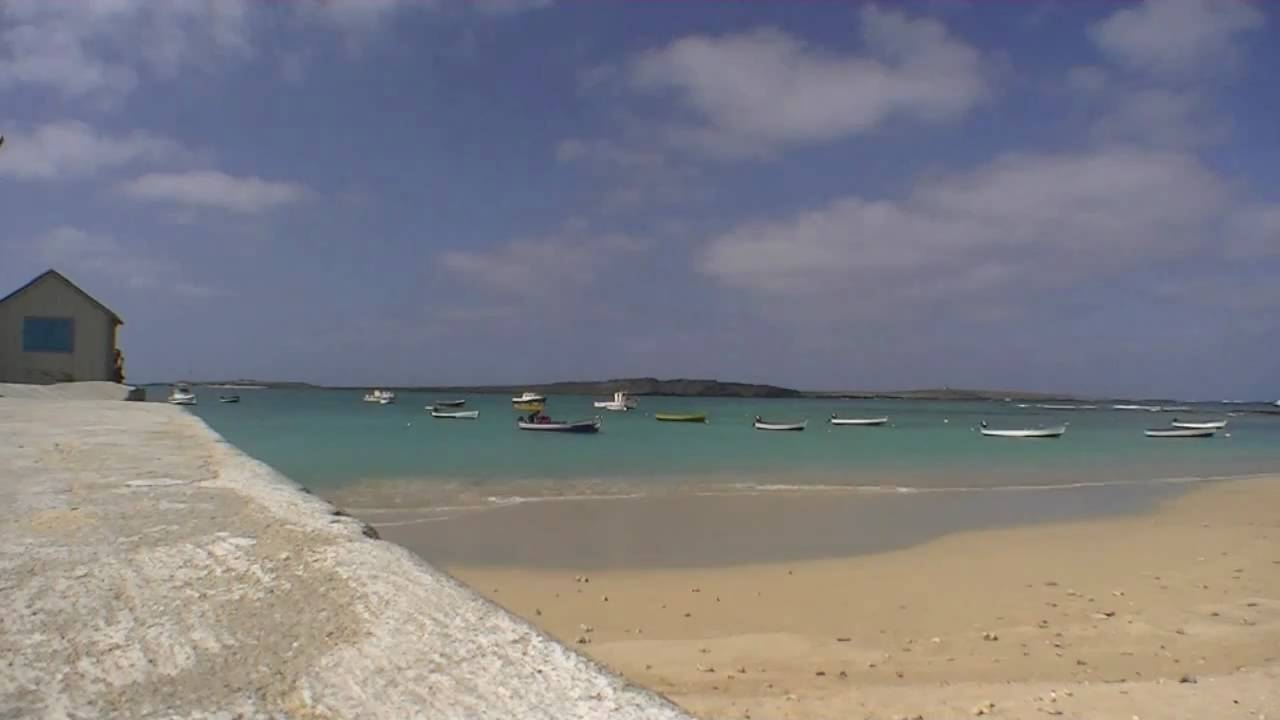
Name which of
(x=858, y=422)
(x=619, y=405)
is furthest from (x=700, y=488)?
(x=619, y=405)

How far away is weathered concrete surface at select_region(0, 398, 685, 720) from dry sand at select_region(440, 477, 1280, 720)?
213 cm

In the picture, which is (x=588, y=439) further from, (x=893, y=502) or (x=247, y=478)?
(x=247, y=478)

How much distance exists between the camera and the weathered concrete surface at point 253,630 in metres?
1.55

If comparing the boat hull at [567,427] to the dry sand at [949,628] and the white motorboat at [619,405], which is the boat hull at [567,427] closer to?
the dry sand at [949,628]

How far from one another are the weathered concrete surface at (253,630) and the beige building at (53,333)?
22.9 metres

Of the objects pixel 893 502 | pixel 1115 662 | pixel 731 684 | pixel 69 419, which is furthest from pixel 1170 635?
pixel 893 502

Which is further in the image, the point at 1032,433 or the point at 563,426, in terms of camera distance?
the point at 1032,433

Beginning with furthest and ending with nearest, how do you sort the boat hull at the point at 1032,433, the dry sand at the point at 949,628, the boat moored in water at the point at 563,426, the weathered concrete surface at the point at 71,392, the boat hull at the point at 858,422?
the boat hull at the point at 858,422 < the boat hull at the point at 1032,433 < the boat moored in water at the point at 563,426 < the weathered concrete surface at the point at 71,392 < the dry sand at the point at 949,628

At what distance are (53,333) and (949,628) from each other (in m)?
23.2

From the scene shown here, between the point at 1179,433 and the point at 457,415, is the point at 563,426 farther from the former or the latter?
the point at 1179,433

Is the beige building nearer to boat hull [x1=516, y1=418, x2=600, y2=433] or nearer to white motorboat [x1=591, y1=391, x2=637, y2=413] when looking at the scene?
boat hull [x1=516, y1=418, x2=600, y2=433]

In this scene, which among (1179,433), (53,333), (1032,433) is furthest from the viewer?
(1179,433)

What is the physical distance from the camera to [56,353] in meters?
22.8

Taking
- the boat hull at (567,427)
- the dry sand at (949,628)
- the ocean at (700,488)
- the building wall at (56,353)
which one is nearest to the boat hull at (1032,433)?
the ocean at (700,488)
